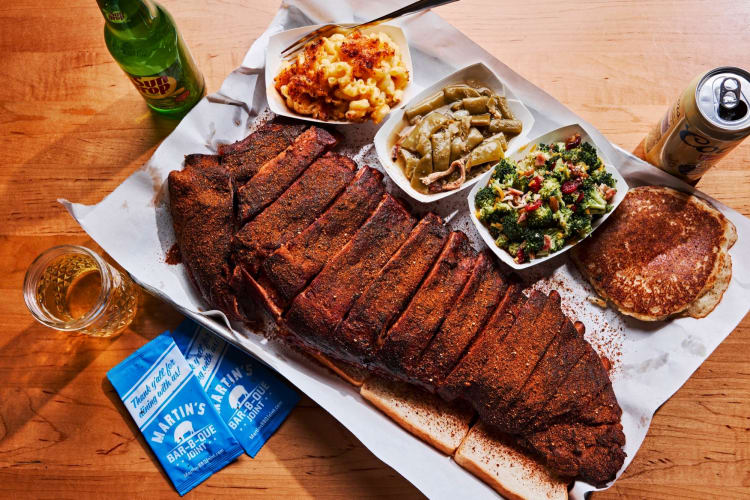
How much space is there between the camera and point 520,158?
12.6ft

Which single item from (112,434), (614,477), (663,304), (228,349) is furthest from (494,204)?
(112,434)

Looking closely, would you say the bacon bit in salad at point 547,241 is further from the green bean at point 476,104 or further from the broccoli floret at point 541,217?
the green bean at point 476,104

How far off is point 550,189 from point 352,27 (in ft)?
6.71

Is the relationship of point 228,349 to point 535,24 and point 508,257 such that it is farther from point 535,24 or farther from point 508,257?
point 535,24

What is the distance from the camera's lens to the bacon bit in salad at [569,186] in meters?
3.51

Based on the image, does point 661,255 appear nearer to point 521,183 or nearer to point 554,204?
point 554,204

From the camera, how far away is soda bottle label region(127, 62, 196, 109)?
11.7 feet

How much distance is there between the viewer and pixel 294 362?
384 cm

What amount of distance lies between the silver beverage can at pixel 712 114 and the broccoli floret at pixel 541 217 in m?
1.03

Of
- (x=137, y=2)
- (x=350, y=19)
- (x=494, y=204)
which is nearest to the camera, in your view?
(x=137, y=2)

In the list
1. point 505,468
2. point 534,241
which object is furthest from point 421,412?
point 534,241

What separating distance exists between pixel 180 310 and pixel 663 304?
3591 mm

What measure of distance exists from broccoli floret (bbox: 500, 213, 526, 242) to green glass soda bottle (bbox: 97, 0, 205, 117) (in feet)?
8.61

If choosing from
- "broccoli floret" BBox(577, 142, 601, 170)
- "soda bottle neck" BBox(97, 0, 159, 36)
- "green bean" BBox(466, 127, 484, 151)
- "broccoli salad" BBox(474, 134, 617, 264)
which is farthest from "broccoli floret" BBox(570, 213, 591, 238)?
"soda bottle neck" BBox(97, 0, 159, 36)
